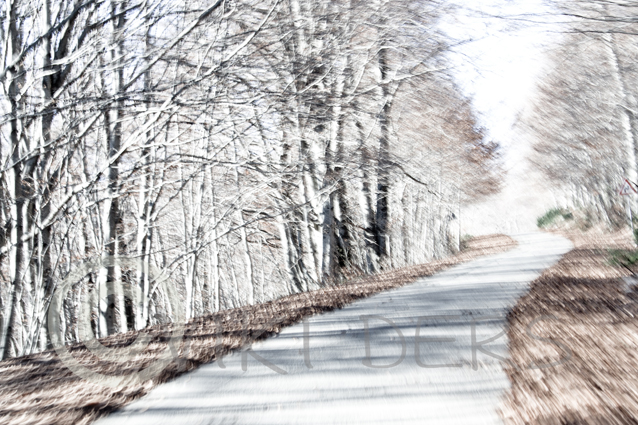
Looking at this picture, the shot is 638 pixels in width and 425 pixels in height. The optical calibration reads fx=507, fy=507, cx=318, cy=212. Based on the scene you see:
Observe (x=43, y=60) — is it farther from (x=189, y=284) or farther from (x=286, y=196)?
(x=189, y=284)

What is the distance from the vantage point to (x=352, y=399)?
3.61 metres

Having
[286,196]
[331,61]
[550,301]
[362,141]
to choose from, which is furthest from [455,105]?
→ [550,301]

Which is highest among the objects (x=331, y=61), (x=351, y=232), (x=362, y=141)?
(x=331, y=61)

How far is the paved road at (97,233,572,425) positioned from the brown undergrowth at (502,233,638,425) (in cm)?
19

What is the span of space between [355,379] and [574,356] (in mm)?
1899

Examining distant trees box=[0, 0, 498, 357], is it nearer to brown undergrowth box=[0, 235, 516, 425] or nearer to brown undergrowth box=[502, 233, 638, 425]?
brown undergrowth box=[0, 235, 516, 425]

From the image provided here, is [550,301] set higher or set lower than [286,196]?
lower

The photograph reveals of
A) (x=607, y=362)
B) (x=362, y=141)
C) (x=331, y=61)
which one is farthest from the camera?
(x=362, y=141)

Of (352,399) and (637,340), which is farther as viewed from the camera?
(637,340)

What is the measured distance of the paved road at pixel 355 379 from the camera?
3.36 metres

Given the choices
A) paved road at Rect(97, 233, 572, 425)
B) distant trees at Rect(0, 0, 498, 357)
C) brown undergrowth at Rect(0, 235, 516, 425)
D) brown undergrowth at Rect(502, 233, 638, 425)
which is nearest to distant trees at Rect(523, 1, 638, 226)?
distant trees at Rect(0, 0, 498, 357)

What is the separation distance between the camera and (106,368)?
4609 mm

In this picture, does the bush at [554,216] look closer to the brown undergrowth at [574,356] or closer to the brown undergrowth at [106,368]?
the brown undergrowth at [574,356]

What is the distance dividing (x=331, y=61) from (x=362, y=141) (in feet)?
9.99
